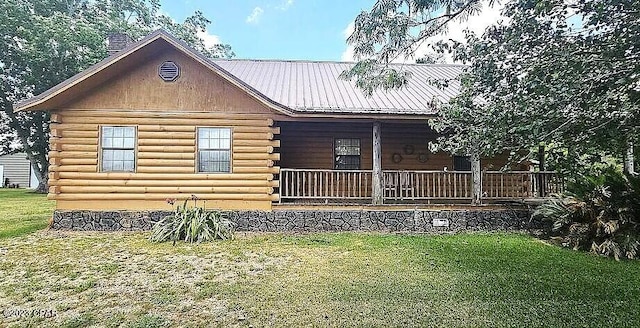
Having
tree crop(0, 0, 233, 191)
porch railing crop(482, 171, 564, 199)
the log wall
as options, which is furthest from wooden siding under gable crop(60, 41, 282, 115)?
tree crop(0, 0, 233, 191)

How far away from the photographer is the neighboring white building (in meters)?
35.4

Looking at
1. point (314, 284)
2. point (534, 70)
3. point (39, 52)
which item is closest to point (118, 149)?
point (314, 284)

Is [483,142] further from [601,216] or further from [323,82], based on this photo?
[323,82]

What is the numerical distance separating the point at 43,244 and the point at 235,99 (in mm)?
4983

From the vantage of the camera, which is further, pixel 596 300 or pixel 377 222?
pixel 377 222

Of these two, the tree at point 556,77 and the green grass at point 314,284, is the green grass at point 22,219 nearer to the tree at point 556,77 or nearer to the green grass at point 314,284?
the green grass at point 314,284

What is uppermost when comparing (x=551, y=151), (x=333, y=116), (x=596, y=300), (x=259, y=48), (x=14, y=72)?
(x=259, y=48)

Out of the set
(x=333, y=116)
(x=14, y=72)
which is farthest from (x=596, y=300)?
(x=14, y=72)

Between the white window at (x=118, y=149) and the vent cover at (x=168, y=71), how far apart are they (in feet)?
4.70

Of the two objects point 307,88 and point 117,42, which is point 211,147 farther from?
point 117,42

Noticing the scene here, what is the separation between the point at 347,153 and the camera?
41.0 feet

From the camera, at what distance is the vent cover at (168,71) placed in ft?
32.3

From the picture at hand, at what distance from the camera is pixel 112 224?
9.73 m

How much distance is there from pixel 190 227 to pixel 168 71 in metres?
3.83
